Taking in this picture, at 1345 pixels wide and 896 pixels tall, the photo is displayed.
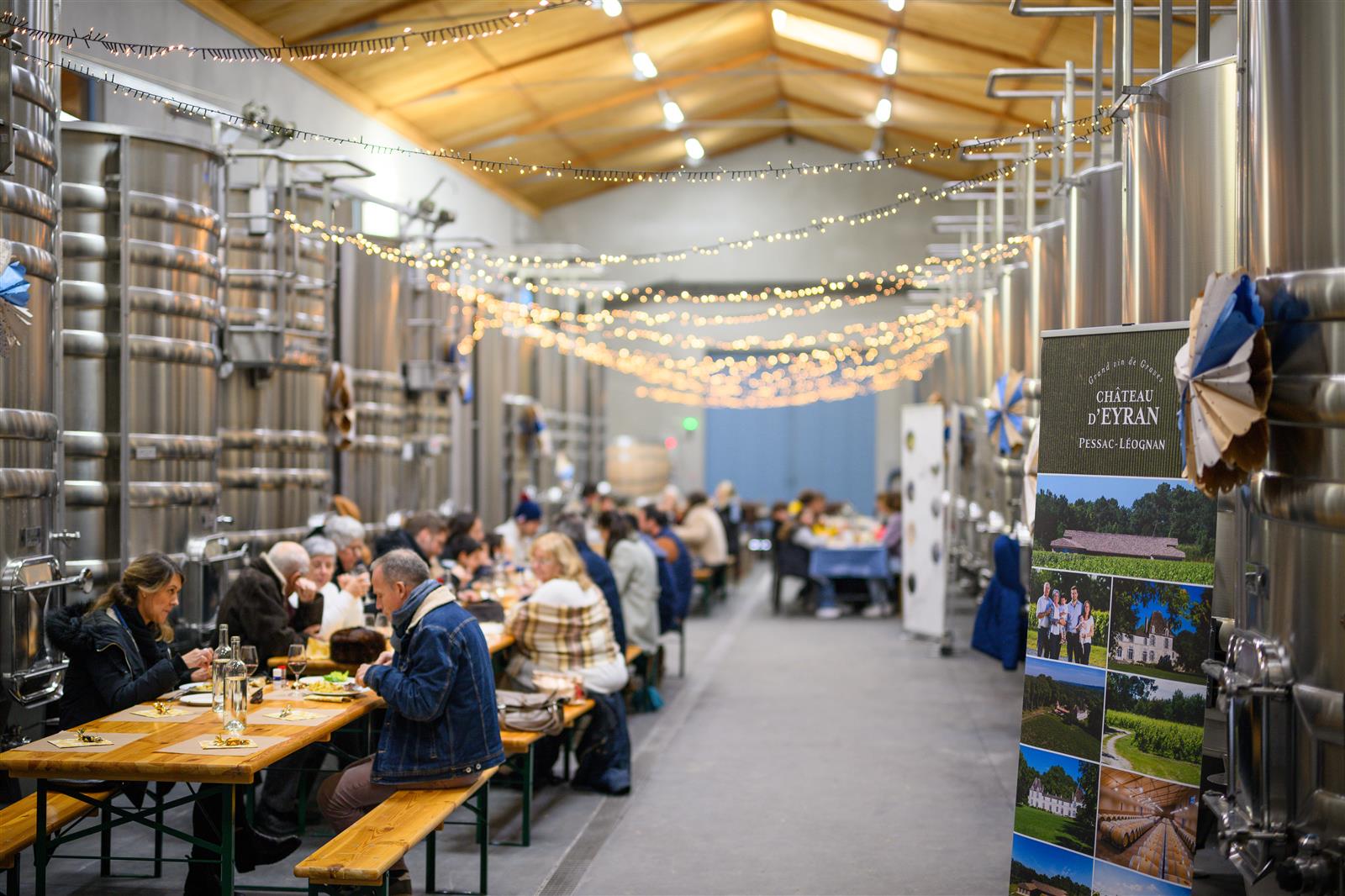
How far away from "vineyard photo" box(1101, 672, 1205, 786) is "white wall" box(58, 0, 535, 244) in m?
6.72

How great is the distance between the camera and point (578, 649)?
24.3 feet

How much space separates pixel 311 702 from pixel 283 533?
179 inches

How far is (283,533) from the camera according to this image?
9875 mm

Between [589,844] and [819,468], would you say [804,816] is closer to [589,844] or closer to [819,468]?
[589,844]

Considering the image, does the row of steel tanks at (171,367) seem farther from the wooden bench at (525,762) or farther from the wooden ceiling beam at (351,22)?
the wooden bench at (525,762)

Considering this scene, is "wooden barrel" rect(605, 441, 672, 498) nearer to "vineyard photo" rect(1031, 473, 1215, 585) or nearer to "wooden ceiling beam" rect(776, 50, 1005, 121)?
"wooden ceiling beam" rect(776, 50, 1005, 121)

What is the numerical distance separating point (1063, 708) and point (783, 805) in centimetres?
269

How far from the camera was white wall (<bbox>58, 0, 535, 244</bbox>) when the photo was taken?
9.85 m

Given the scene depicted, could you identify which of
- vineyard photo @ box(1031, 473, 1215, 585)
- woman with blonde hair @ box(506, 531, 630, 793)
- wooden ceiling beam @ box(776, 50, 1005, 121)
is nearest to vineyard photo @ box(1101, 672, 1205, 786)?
vineyard photo @ box(1031, 473, 1215, 585)

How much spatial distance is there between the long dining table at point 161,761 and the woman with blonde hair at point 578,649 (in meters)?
2.01

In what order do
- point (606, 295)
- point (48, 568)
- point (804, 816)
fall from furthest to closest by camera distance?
point (606, 295) → point (804, 816) → point (48, 568)

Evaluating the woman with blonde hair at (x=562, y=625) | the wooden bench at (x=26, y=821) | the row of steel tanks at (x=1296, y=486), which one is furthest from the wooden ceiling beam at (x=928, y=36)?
the wooden bench at (x=26, y=821)

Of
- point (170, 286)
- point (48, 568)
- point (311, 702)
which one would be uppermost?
point (170, 286)

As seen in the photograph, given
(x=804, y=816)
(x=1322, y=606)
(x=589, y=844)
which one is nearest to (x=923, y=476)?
(x=804, y=816)
